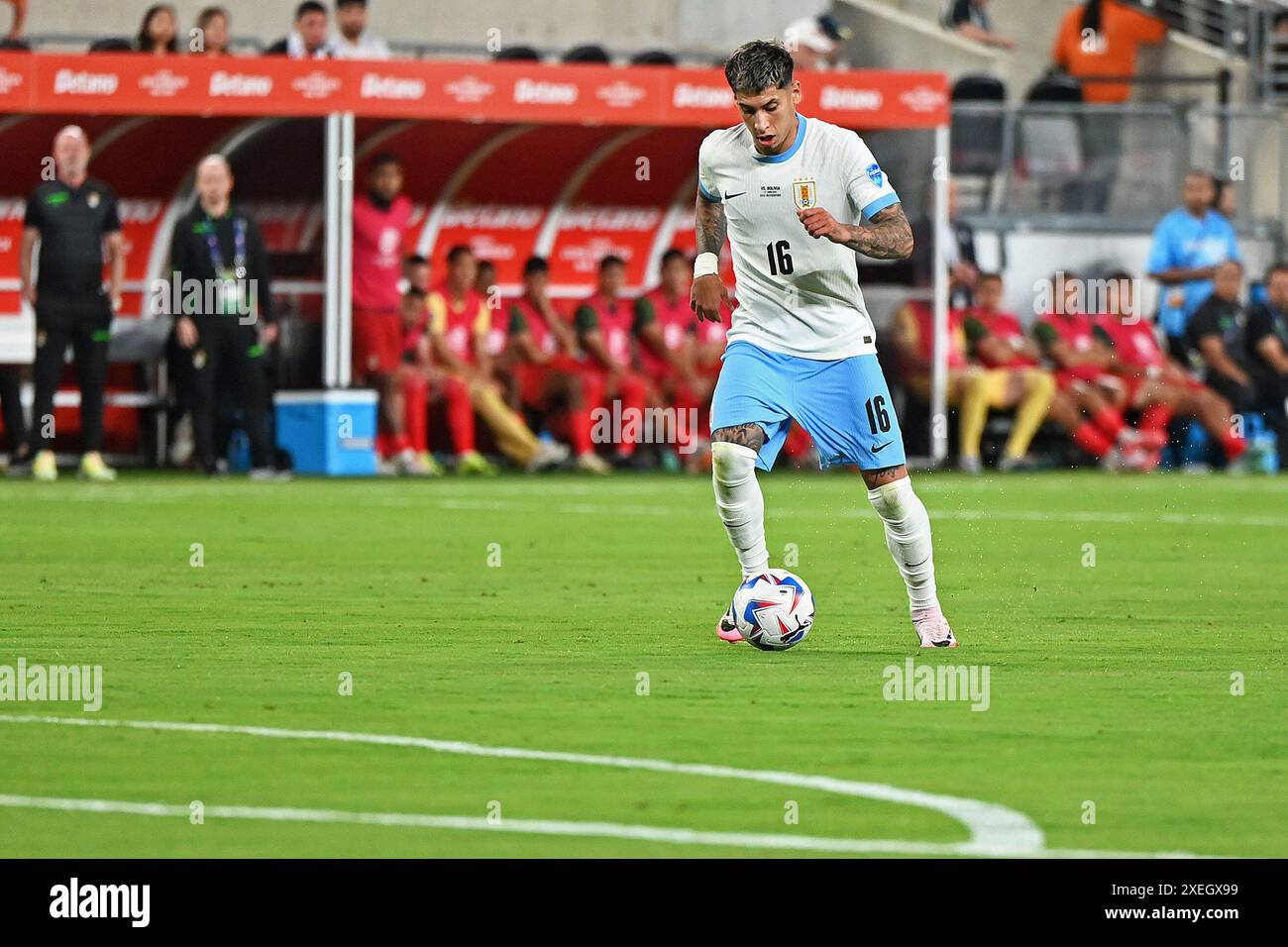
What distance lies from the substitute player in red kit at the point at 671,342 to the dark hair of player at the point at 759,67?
43.9ft

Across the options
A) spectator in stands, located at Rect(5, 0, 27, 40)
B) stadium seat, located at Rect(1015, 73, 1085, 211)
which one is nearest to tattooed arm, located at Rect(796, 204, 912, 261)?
spectator in stands, located at Rect(5, 0, 27, 40)

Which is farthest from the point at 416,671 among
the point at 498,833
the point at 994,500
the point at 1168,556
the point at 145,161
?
the point at 145,161

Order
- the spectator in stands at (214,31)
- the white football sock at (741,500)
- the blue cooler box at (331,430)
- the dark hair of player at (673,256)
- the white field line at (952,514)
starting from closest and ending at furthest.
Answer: the white football sock at (741,500) → the white field line at (952,514) → the blue cooler box at (331,430) → the spectator in stands at (214,31) → the dark hair of player at (673,256)

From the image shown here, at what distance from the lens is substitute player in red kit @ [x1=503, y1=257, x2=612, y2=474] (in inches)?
887

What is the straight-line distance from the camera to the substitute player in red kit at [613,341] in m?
22.7

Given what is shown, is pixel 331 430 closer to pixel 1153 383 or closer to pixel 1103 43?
pixel 1153 383

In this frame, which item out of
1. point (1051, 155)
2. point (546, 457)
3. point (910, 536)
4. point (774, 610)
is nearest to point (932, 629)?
point (910, 536)

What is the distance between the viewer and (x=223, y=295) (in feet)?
66.5

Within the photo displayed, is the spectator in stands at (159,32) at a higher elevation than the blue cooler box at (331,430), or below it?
higher

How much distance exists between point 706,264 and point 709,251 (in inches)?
5.0

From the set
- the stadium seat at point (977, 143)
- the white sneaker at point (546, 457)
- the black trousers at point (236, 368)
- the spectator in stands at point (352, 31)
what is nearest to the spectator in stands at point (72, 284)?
the black trousers at point (236, 368)

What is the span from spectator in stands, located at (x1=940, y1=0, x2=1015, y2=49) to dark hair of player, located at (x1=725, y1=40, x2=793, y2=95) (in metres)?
19.5

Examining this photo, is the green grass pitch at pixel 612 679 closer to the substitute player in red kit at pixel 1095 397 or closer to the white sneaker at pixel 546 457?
the white sneaker at pixel 546 457
